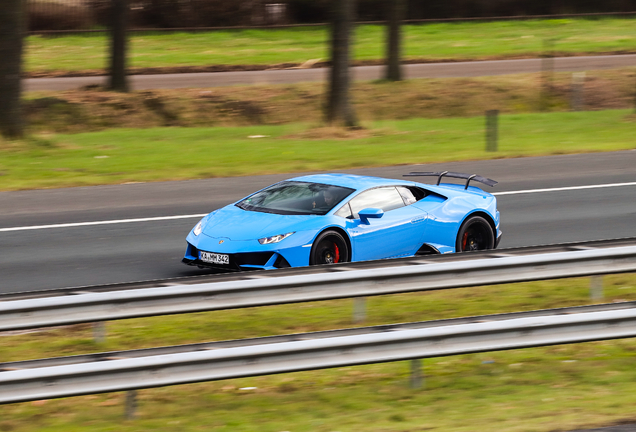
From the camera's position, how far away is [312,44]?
43.7 meters

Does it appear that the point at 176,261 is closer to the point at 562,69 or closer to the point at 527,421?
the point at 527,421

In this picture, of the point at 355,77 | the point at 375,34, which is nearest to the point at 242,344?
the point at 355,77

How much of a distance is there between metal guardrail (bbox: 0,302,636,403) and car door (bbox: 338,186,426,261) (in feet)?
13.4

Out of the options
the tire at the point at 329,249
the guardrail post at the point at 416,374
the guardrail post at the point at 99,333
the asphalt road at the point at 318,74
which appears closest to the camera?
the guardrail post at the point at 416,374

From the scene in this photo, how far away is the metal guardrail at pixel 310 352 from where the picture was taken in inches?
219

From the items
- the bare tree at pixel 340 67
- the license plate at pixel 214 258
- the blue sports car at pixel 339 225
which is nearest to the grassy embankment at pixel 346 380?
the blue sports car at pixel 339 225

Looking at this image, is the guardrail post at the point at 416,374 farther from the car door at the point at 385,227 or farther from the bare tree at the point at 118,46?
the bare tree at the point at 118,46

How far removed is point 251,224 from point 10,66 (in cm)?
1261

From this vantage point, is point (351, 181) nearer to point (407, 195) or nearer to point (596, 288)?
point (407, 195)

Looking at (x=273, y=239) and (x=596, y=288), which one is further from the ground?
(x=273, y=239)

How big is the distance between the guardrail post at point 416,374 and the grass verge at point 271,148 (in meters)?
11.8

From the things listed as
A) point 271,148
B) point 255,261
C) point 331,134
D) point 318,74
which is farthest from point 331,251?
point 318,74

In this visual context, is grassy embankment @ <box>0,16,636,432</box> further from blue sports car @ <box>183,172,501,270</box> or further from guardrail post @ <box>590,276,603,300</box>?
blue sports car @ <box>183,172,501,270</box>

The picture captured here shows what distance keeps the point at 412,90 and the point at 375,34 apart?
16782 millimetres
